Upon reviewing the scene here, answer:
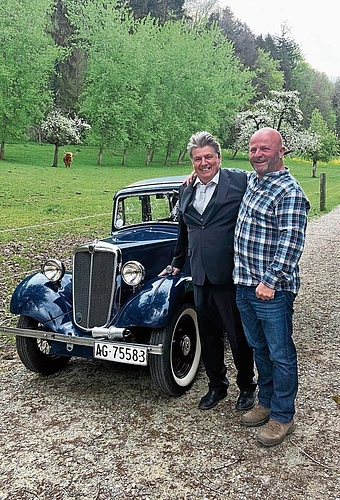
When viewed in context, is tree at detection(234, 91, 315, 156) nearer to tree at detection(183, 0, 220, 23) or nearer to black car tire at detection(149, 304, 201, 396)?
tree at detection(183, 0, 220, 23)

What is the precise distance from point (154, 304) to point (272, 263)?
1210 millimetres

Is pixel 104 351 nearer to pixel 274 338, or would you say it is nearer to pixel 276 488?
pixel 274 338

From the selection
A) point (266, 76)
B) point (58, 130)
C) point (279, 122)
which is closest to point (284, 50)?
point (266, 76)

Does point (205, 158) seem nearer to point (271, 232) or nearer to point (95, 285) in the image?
point (271, 232)

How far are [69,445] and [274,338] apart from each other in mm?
1557

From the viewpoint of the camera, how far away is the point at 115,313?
421 cm

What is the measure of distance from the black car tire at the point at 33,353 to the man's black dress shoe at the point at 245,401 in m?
1.77

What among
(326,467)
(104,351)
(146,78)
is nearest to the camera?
(326,467)

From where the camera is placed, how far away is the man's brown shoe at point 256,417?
3535 millimetres

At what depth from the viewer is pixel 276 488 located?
9.34 ft

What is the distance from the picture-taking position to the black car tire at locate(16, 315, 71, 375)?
4312mm

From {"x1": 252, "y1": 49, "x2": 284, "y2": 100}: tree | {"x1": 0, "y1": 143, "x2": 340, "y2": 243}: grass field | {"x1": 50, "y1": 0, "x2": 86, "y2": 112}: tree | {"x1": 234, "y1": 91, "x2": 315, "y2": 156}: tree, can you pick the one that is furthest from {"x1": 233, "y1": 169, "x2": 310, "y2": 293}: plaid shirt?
{"x1": 252, "y1": 49, "x2": 284, "y2": 100}: tree

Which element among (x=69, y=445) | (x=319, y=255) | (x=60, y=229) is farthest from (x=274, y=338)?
(x=60, y=229)

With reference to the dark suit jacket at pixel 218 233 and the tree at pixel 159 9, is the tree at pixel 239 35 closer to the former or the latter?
the tree at pixel 159 9
